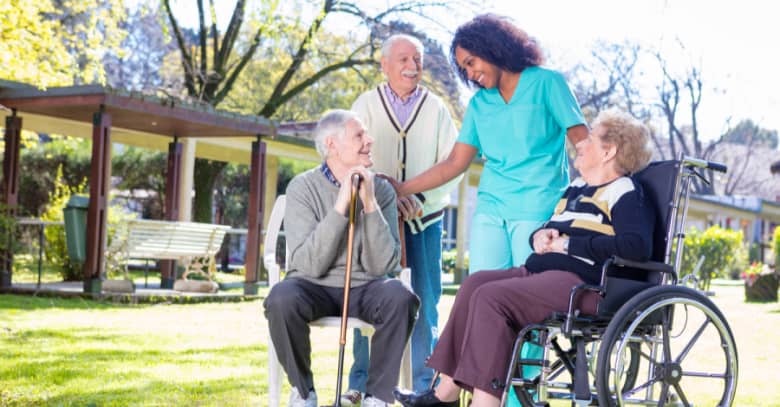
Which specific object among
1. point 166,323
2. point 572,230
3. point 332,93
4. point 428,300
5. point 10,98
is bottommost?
point 166,323

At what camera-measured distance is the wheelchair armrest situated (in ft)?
10.2

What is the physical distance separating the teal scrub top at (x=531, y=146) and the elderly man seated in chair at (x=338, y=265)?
0.43 m

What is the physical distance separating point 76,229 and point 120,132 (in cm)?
330

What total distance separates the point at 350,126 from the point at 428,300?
94 cm

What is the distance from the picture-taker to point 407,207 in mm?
4035

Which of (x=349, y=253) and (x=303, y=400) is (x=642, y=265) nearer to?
(x=349, y=253)

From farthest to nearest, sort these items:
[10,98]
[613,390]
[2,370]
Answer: [10,98], [2,370], [613,390]

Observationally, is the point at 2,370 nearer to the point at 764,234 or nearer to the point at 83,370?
the point at 83,370

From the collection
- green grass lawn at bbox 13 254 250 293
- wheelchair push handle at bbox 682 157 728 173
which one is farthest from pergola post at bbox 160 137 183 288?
wheelchair push handle at bbox 682 157 728 173

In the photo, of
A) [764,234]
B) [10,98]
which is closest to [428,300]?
[10,98]

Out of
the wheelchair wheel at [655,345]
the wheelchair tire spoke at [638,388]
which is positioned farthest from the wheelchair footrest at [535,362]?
the wheelchair tire spoke at [638,388]

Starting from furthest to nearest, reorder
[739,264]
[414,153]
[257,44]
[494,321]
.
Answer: [739,264]
[257,44]
[414,153]
[494,321]

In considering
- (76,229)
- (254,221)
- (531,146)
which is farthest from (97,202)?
(531,146)

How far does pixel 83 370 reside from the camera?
210 inches
